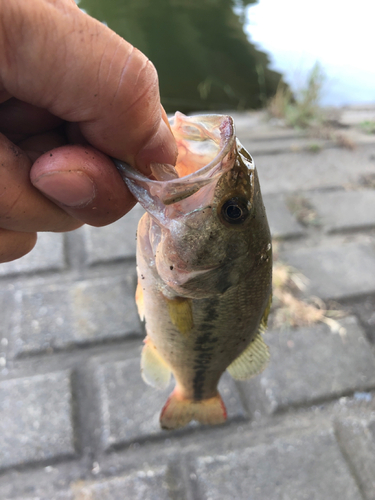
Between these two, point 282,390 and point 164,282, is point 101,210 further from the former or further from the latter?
point 282,390

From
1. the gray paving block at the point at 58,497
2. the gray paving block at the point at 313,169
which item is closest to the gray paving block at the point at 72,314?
the gray paving block at the point at 58,497

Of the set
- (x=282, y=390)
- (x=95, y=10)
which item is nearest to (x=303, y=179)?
(x=282, y=390)

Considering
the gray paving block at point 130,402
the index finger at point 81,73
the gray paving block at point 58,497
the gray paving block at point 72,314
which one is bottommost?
the gray paving block at point 58,497

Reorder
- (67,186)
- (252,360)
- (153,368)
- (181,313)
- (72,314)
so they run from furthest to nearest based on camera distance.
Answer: (72,314) < (153,368) < (252,360) < (181,313) < (67,186)

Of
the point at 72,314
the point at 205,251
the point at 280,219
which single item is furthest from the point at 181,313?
the point at 280,219

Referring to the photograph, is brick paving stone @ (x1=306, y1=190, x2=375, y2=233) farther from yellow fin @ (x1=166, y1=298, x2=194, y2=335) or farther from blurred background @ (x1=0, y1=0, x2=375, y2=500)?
yellow fin @ (x1=166, y1=298, x2=194, y2=335)

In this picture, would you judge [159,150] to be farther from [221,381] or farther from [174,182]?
[221,381]

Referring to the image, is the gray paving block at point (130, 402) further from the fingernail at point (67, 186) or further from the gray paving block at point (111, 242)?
the fingernail at point (67, 186)
